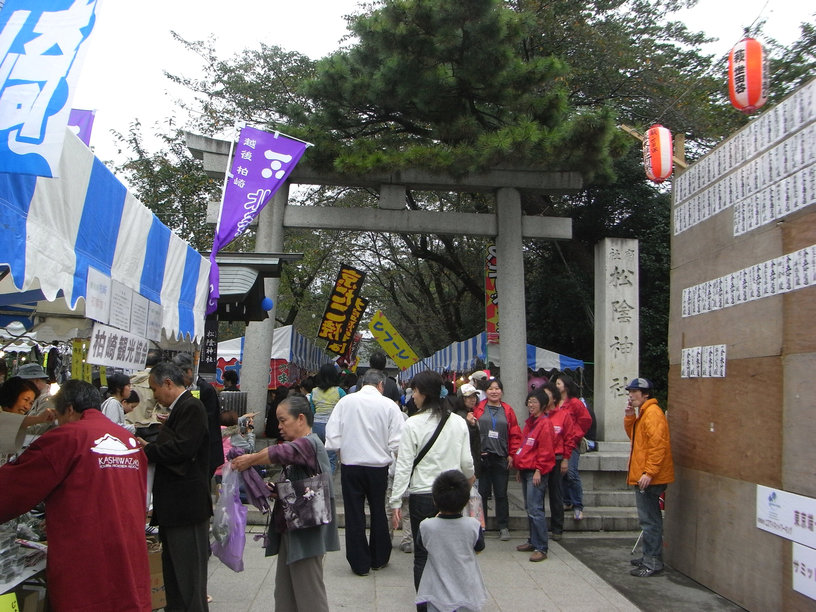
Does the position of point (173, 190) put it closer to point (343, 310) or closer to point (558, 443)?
point (343, 310)

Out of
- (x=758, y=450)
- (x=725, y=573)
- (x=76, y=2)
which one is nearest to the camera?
(x=76, y=2)

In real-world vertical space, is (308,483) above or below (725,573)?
above

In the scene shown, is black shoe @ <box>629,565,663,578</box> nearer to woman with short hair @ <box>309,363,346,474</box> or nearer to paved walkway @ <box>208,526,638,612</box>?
paved walkway @ <box>208,526,638,612</box>

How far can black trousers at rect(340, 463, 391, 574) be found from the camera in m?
5.95

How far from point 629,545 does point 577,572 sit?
1.42 m

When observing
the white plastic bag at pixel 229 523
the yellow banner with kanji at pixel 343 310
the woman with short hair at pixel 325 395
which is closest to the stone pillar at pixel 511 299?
the woman with short hair at pixel 325 395

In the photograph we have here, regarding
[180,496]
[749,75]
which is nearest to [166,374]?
[180,496]

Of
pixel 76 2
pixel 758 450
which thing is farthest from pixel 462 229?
pixel 76 2

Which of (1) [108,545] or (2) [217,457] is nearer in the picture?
(1) [108,545]

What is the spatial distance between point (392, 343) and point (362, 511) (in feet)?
46.4

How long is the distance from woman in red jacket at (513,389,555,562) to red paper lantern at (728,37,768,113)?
3.29m

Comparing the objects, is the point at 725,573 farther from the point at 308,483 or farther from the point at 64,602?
the point at 64,602

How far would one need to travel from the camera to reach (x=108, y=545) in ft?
10.5

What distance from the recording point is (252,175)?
7.82 m
